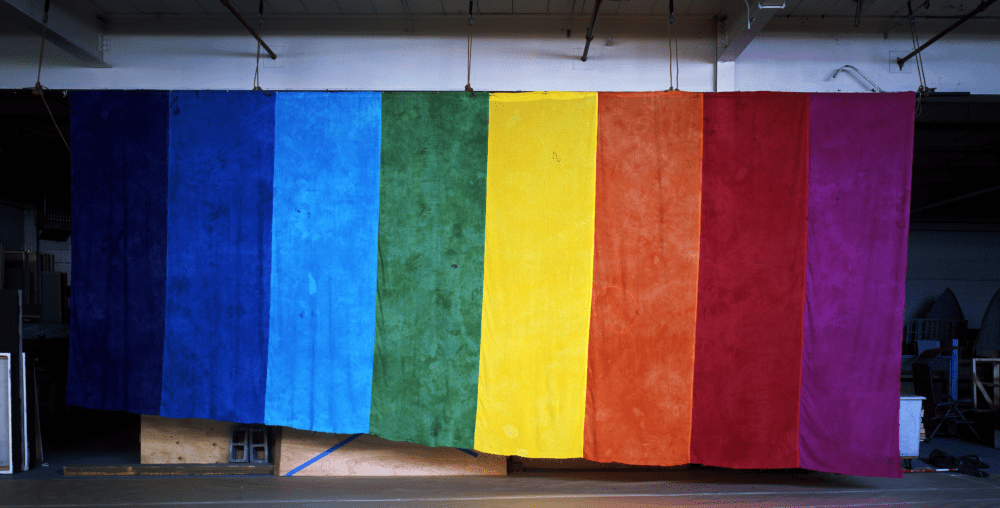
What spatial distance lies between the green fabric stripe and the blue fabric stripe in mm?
92

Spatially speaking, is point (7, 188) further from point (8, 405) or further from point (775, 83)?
point (775, 83)

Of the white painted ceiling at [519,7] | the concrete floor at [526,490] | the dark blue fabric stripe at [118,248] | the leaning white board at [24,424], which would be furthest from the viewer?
the white painted ceiling at [519,7]

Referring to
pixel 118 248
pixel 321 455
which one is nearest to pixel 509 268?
pixel 321 455

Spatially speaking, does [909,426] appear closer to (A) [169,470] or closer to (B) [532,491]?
(B) [532,491]

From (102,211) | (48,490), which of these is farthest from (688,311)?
(48,490)

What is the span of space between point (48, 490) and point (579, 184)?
12.4ft

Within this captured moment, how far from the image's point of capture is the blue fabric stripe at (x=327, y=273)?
3.01 meters

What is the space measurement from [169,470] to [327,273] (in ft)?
5.74

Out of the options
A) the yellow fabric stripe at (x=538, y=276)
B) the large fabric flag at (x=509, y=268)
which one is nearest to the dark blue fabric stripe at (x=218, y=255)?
the large fabric flag at (x=509, y=268)

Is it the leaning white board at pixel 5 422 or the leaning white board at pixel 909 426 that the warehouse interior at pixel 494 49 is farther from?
the leaning white board at pixel 909 426

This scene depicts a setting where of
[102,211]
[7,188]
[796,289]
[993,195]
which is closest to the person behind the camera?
[796,289]

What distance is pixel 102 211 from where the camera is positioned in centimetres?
311

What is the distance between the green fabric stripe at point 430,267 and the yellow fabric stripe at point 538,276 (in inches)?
4.0

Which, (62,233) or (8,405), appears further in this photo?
(62,233)
